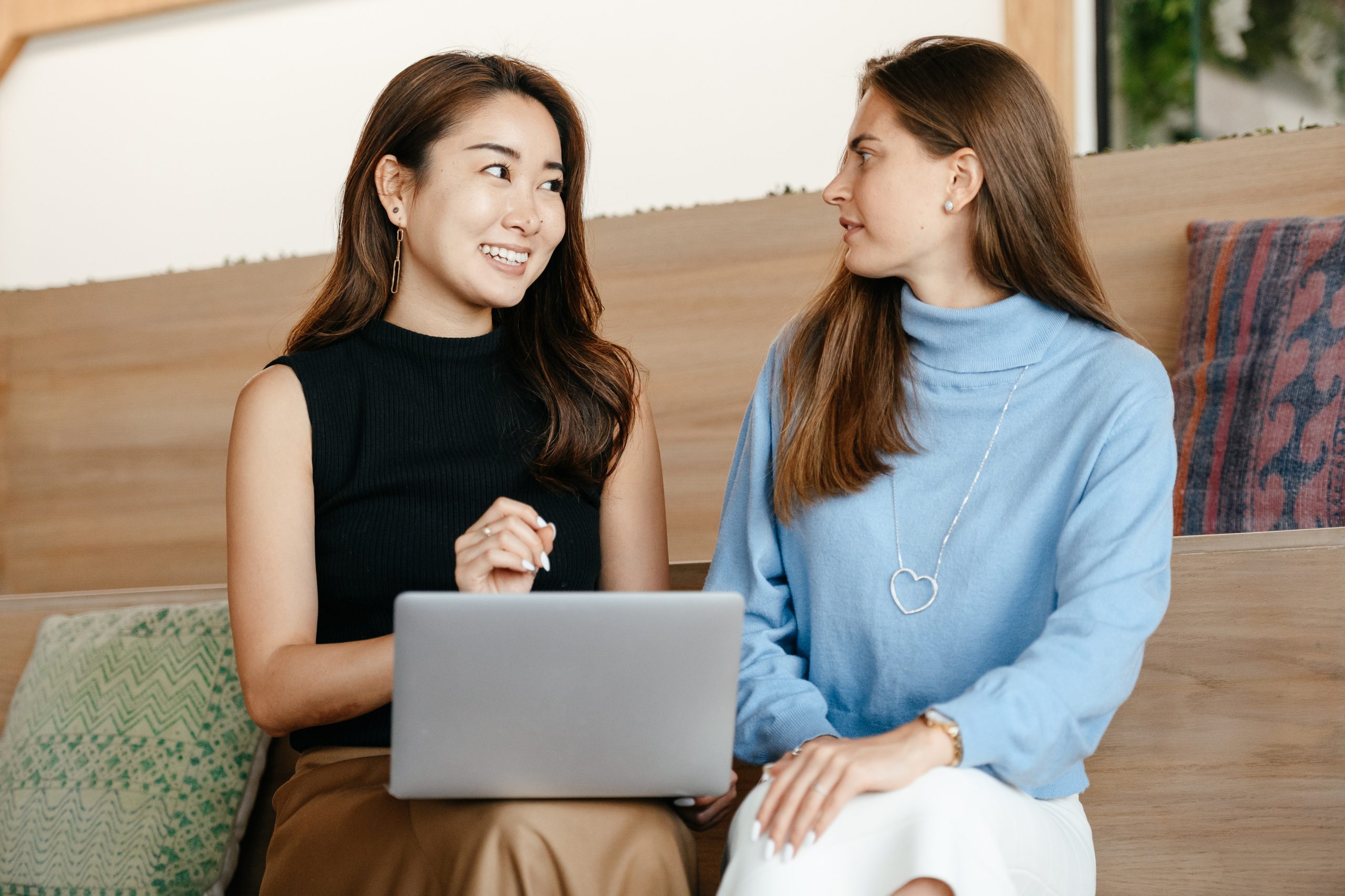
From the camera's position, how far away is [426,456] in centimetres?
152

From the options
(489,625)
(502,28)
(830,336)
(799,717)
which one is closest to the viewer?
(489,625)

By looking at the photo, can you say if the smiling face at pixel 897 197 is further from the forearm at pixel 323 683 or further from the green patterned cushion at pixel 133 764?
the green patterned cushion at pixel 133 764

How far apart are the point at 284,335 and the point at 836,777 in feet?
6.42

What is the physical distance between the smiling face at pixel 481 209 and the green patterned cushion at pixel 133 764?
653 millimetres

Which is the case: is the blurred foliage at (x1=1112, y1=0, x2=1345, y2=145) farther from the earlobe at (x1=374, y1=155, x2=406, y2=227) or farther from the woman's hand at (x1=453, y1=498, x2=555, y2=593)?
the woman's hand at (x1=453, y1=498, x2=555, y2=593)

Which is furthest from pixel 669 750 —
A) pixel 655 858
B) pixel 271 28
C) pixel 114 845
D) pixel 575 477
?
pixel 271 28

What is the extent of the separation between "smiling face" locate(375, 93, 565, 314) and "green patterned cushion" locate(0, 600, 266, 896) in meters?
0.65

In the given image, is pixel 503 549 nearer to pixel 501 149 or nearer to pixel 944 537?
pixel 944 537

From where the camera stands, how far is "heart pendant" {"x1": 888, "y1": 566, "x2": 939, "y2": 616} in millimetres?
1379

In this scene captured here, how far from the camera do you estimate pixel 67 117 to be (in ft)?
12.5

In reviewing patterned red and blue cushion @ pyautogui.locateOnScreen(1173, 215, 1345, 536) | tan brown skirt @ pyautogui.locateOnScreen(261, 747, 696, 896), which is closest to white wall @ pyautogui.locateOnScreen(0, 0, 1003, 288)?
patterned red and blue cushion @ pyautogui.locateOnScreen(1173, 215, 1345, 536)

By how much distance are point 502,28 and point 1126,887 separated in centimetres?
271

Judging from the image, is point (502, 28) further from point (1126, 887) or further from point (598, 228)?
point (1126, 887)

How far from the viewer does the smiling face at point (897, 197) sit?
1464mm
